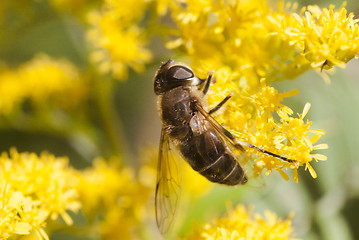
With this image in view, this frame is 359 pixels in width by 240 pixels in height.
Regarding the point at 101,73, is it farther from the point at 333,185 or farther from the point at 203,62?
the point at 333,185

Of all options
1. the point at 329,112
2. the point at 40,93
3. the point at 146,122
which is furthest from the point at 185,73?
the point at 146,122

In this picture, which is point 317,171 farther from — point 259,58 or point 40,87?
point 40,87

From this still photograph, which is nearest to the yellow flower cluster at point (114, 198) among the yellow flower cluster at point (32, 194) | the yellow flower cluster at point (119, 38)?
the yellow flower cluster at point (32, 194)

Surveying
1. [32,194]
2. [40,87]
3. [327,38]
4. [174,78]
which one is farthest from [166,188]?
[40,87]

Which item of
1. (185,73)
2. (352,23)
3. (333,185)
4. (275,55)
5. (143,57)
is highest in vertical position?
(143,57)

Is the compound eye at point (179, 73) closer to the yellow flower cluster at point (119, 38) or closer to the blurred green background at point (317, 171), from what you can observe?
the blurred green background at point (317, 171)

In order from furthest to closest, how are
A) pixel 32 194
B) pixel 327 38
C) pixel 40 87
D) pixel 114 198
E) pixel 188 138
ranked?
pixel 40 87 < pixel 114 198 < pixel 32 194 < pixel 188 138 < pixel 327 38

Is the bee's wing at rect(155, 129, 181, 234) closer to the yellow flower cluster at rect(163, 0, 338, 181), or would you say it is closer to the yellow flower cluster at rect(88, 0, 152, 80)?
the yellow flower cluster at rect(163, 0, 338, 181)
